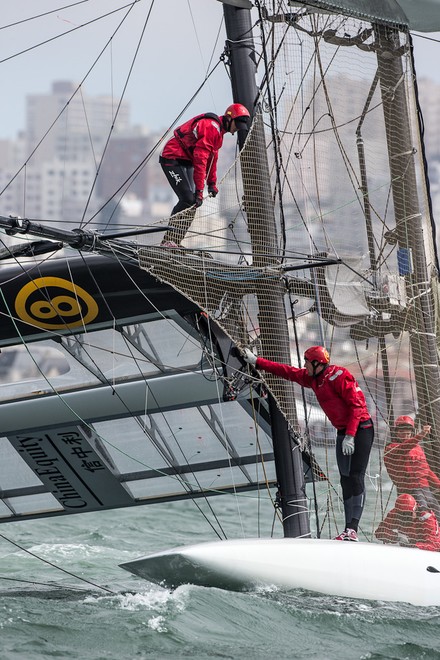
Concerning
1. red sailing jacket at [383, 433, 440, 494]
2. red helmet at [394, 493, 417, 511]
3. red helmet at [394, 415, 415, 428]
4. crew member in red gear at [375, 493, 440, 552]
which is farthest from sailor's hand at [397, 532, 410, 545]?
red helmet at [394, 415, 415, 428]

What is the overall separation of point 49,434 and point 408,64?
3.34 m

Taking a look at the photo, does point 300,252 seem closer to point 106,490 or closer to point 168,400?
point 168,400

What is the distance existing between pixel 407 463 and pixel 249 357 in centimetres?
113

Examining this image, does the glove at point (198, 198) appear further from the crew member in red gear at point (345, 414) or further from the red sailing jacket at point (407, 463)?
the red sailing jacket at point (407, 463)

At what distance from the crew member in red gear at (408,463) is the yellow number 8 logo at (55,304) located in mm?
1869

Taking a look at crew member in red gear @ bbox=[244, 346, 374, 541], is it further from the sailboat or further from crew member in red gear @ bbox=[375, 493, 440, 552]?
crew member in red gear @ bbox=[375, 493, 440, 552]

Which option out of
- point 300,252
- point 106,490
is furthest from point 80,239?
point 106,490

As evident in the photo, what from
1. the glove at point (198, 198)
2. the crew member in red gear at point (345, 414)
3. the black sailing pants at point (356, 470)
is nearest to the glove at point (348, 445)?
the crew member in red gear at point (345, 414)

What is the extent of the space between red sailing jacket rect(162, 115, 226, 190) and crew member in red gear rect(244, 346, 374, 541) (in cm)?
116

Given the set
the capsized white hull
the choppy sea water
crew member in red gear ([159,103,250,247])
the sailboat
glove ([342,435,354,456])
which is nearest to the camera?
the choppy sea water

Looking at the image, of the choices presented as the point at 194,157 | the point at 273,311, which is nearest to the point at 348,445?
the point at 273,311

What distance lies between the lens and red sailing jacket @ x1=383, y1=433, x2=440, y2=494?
641 cm

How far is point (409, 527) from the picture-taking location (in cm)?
635

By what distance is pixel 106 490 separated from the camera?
7.75 m
